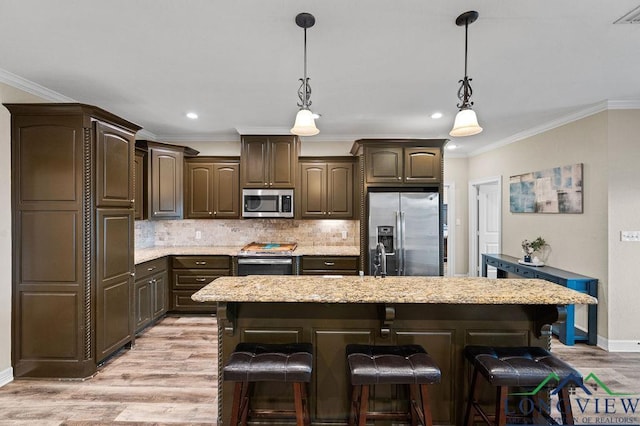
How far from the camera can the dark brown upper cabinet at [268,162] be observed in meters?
4.42

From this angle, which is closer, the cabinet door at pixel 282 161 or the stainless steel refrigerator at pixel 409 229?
the stainless steel refrigerator at pixel 409 229

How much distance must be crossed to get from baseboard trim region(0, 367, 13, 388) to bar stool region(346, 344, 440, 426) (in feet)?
9.62

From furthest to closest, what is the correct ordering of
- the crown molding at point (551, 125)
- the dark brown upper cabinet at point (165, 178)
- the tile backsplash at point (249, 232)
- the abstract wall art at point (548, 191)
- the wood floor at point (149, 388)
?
1. the tile backsplash at point (249, 232)
2. the dark brown upper cabinet at point (165, 178)
3. the abstract wall art at point (548, 191)
4. the crown molding at point (551, 125)
5. the wood floor at point (149, 388)

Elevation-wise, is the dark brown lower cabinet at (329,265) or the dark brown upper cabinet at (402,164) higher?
Result: the dark brown upper cabinet at (402,164)

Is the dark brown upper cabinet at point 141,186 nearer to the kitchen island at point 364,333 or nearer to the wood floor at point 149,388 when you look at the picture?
the wood floor at point 149,388

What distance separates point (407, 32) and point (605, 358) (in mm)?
3621

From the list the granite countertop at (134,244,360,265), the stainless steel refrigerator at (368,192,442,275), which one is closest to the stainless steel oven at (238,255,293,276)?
the granite countertop at (134,244,360,265)

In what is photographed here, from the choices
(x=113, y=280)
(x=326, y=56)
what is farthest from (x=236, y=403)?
(x=326, y=56)

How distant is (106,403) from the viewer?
2387 mm

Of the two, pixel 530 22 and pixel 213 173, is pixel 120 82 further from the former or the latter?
pixel 530 22

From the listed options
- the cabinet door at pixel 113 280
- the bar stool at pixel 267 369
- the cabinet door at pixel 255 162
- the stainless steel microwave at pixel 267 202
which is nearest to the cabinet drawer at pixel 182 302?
the cabinet door at pixel 113 280

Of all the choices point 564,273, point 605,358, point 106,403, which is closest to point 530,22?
point 564,273

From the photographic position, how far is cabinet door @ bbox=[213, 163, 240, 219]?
15.2ft

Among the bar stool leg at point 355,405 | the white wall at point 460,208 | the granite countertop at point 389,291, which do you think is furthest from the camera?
the white wall at point 460,208
